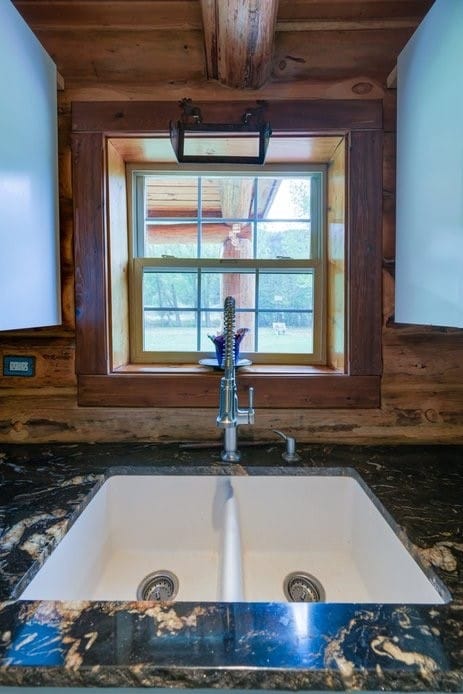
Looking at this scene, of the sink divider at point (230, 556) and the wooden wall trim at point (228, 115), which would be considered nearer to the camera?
the sink divider at point (230, 556)

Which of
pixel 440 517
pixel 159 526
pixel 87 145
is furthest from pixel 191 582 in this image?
pixel 87 145

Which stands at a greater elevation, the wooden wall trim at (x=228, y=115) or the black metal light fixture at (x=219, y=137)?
the wooden wall trim at (x=228, y=115)

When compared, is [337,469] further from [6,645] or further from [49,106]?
[49,106]

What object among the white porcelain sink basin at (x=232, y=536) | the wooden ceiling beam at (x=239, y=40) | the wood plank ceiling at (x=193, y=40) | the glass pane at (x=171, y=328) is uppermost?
the wood plank ceiling at (x=193, y=40)

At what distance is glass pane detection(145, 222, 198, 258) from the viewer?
1416 millimetres

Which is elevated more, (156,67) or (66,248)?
(156,67)

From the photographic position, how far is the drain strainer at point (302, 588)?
2.81 feet

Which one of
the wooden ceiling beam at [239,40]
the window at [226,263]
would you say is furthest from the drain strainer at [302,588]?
the wooden ceiling beam at [239,40]

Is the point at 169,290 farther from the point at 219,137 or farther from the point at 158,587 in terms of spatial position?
the point at 158,587

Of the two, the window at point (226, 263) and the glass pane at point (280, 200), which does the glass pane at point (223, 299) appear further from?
the glass pane at point (280, 200)

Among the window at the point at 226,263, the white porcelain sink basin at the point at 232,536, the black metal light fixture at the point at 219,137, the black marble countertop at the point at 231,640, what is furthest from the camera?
the window at the point at 226,263

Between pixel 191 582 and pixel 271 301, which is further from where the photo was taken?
pixel 271 301

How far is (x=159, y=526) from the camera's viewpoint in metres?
1.00

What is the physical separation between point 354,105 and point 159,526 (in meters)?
1.45
